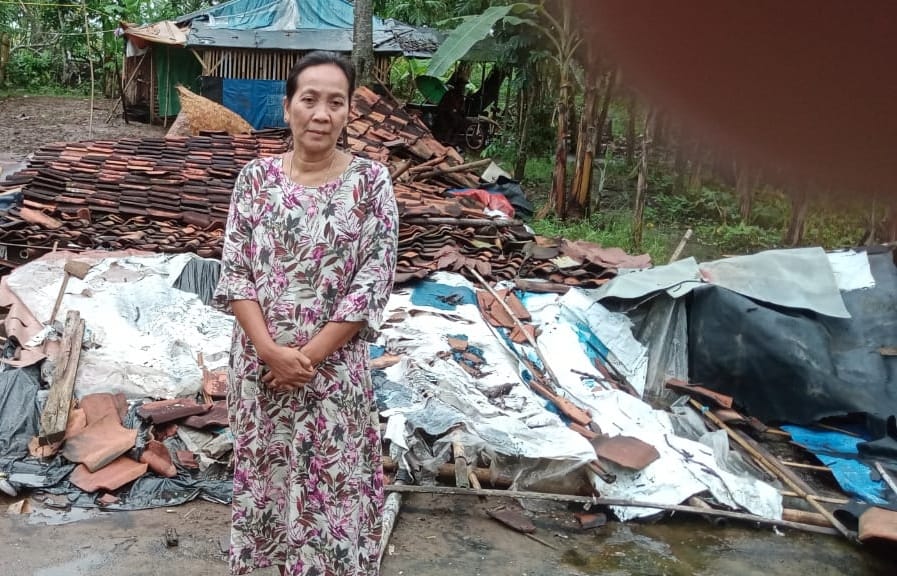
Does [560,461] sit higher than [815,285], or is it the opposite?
[815,285]

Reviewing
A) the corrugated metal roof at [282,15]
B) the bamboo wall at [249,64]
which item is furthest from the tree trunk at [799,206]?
the corrugated metal roof at [282,15]

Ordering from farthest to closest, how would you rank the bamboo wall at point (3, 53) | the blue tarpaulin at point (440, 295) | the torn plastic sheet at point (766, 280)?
the bamboo wall at point (3, 53) → the blue tarpaulin at point (440, 295) → the torn plastic sheet at point (766, 280)

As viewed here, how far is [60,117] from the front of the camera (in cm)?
1577

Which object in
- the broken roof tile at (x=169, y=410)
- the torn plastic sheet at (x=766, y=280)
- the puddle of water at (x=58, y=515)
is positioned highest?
the torn plastic sheet at (x=766, y=280)

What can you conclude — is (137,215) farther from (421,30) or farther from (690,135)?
(421,30)

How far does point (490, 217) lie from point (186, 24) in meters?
11.9

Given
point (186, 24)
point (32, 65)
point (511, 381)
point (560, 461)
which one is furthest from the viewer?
point (32, 65)

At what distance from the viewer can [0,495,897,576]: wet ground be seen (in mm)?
3092

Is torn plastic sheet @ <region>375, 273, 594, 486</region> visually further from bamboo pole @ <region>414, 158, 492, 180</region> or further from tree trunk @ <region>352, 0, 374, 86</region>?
tree trunk @ <region>352, 0, 374, 86</region>

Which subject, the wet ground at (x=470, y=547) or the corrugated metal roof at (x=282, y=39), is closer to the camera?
the wet ground at (x=470, y=547)

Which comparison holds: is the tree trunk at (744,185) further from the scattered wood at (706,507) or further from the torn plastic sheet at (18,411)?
the torn plastic sheet at (18,411)

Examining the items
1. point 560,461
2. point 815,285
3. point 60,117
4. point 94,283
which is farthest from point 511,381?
point 60,117

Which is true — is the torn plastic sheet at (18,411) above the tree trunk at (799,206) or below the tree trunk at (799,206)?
below

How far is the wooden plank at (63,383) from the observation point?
12.0 feet
